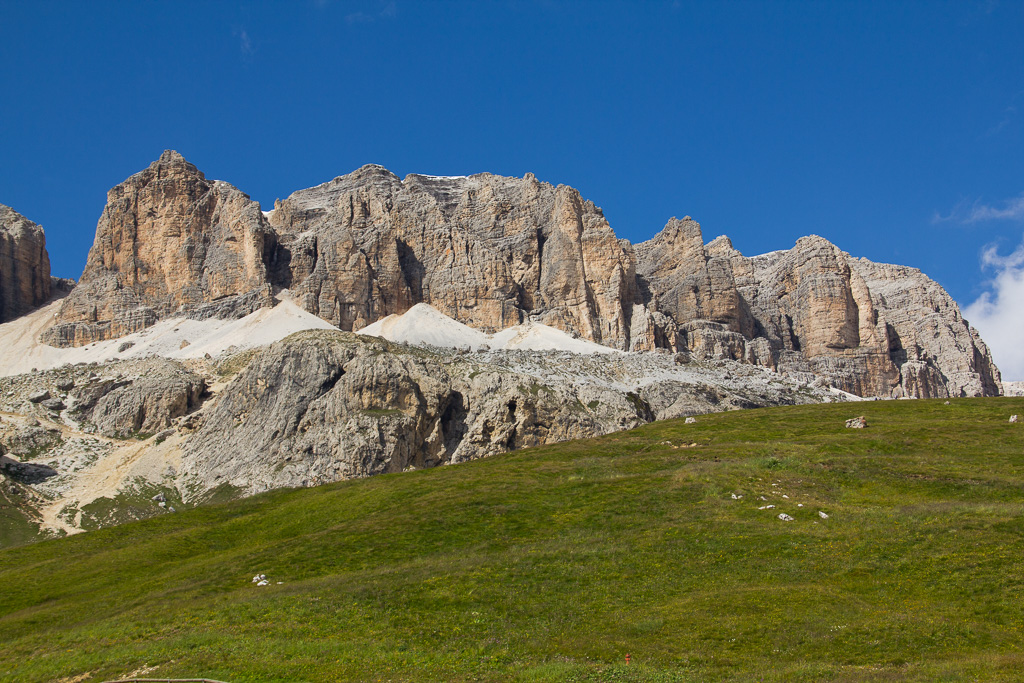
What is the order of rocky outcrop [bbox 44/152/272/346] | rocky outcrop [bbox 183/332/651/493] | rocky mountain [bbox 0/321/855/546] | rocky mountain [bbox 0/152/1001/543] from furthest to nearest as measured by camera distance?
rocky outcrop [bbox 44/152/272/346], rocky mountain [bbox 0/152/1001/543], rocky outcrop [bbox 183/332/651/493], rocky mountain [bbox 0/321/855/546]

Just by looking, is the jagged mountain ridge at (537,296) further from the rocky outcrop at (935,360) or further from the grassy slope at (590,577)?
the grassy slope at (590,577)

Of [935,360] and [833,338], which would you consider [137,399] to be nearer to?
[833,338]

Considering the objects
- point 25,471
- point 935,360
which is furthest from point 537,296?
point 25,471

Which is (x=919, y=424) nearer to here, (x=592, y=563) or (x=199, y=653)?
(x=592, y=563)

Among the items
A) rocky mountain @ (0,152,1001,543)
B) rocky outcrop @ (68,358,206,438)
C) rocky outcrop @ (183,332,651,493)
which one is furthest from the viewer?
rocky outcrop @ (68,358,206,438)

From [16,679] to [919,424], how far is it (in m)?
73.3

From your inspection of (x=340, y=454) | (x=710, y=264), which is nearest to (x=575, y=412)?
(x=340, y=454)

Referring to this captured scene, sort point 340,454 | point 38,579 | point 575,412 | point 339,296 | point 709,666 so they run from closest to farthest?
point 709,666 → point 38,579 → point 340,454 → point 575,412 → point 339,296

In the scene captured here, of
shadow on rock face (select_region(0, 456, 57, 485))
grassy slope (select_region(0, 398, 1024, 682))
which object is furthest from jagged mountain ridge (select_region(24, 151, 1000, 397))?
grassy slope (select_region(0, 398, 1024, 682))

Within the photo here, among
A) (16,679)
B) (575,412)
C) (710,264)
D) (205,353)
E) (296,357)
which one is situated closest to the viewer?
(16,679)

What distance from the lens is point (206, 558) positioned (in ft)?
179

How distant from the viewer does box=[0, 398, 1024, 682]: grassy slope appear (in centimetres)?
2878

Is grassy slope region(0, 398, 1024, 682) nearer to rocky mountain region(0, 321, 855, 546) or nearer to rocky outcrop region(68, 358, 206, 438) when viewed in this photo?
rocky mountain region(0, 321, 855, 546)

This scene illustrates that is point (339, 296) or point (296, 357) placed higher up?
point (339, 296)
